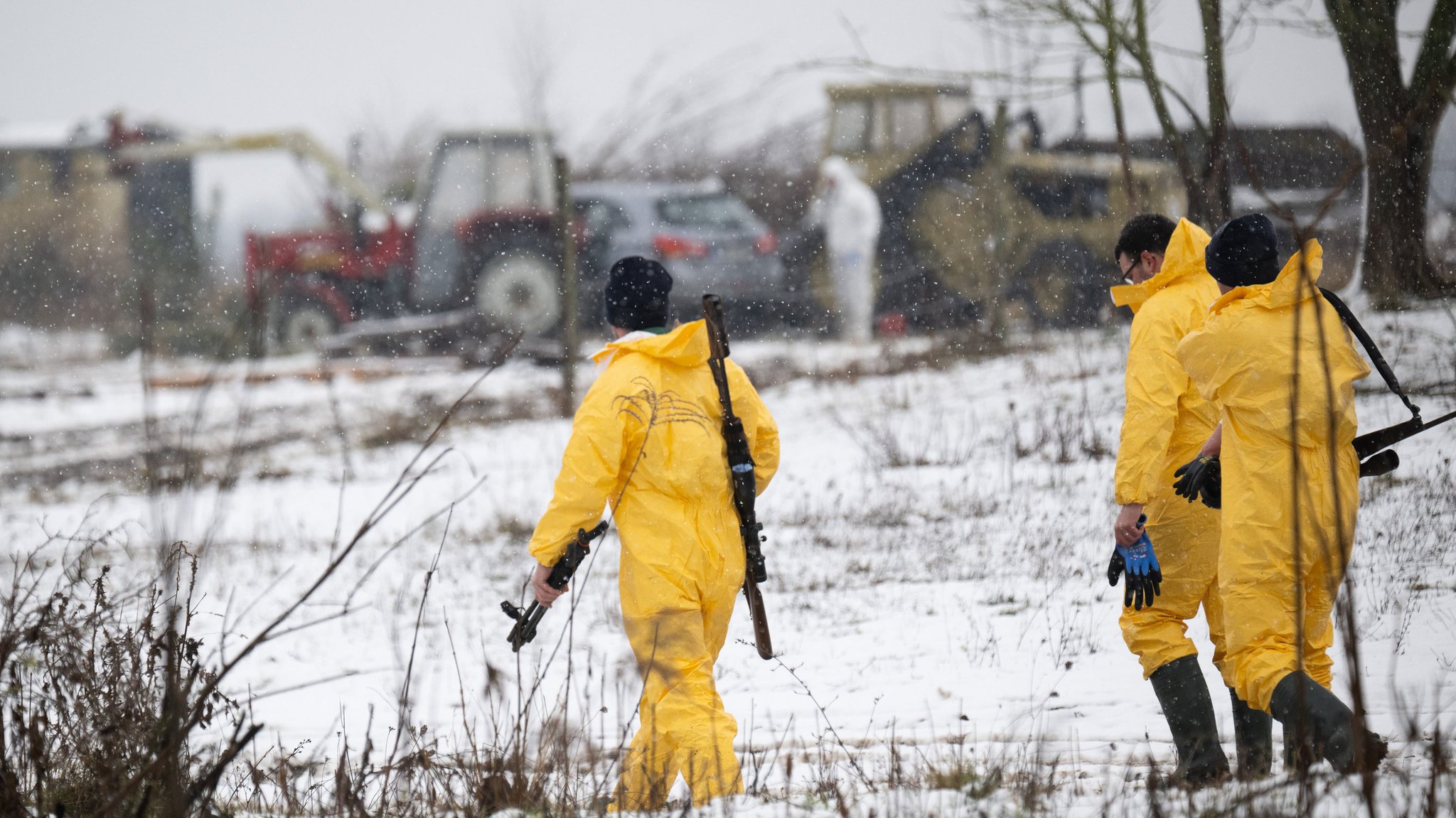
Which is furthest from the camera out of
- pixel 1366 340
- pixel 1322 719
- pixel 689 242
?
pixel 689 242

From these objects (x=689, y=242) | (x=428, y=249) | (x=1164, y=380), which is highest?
(x=428, y=249)

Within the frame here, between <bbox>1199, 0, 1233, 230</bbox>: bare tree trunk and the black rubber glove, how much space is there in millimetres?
3736

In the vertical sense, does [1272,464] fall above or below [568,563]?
above

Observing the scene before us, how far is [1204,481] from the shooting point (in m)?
2.80

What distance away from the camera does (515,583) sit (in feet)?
19.5

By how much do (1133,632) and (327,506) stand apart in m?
6.44

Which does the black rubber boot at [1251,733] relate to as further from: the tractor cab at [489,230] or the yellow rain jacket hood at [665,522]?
the tractor cab at [489,230]

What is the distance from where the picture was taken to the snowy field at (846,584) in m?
2.67

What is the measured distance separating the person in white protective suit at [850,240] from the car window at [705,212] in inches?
40.6

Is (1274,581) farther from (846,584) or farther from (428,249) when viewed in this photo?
(428,249)

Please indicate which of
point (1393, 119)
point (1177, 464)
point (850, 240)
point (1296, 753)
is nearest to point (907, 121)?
point (850, 240)

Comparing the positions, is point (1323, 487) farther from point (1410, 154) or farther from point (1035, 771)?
point (1410, 154)

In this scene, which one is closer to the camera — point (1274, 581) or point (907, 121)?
point (1274, 581)

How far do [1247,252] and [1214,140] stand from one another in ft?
13.3
